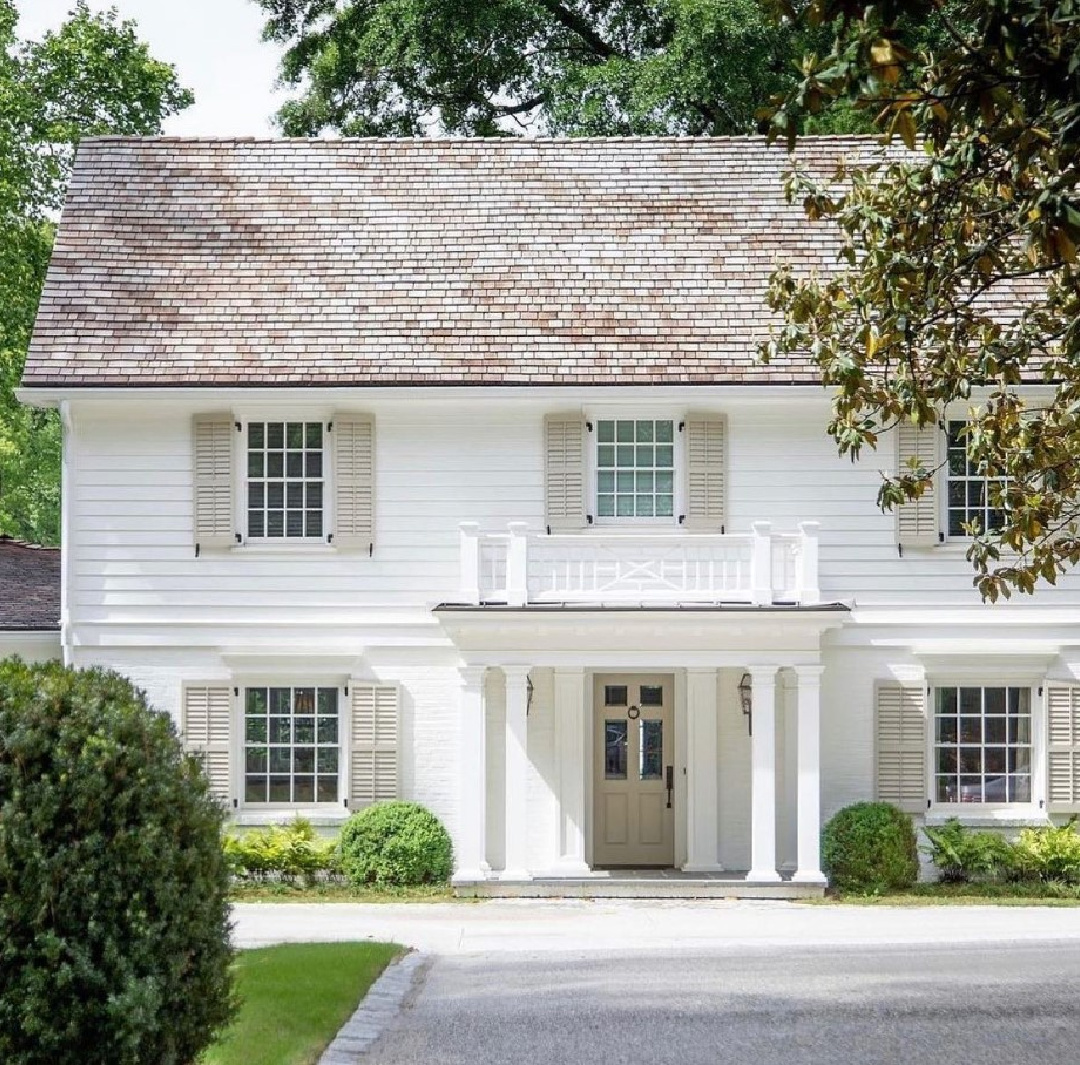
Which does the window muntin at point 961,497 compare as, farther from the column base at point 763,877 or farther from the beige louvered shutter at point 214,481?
the beige louvered shutter at point 214,481

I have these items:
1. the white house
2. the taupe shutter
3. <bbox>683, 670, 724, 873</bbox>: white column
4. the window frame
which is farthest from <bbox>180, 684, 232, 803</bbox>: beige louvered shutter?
<bbox>683, 670, 724, 873</bbox>: white column

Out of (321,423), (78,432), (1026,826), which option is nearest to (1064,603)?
(1026,826)

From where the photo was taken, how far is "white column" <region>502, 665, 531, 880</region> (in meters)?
21.6

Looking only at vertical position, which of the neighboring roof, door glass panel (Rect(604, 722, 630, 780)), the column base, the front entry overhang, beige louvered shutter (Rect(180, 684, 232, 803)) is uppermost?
the neighboring roof

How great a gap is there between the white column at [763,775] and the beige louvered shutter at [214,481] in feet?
21.8

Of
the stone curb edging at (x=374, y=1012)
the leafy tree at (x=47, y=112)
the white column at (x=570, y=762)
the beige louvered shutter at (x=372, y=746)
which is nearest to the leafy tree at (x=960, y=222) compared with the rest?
the stone curb edging at (x=374, y=1012)

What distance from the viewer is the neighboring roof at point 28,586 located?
79.5 ft

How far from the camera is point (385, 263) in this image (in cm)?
2397

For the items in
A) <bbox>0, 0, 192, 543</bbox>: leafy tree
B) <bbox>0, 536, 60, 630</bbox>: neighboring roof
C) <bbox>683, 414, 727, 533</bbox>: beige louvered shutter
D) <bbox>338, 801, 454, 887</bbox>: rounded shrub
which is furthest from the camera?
<bbox>0, 0, 192, 543</bbox>: leafy tree

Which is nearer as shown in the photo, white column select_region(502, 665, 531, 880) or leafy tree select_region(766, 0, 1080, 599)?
leafy tree select_region(766, 0, 1080, 599)

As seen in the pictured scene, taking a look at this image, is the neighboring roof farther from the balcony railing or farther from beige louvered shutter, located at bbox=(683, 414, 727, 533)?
beige louvered shutter, located at bbox=(683, 414, 727, 533)

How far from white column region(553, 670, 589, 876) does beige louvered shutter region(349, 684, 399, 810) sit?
2022mm

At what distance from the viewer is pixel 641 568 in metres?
21.7

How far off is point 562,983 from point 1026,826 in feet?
33.0
